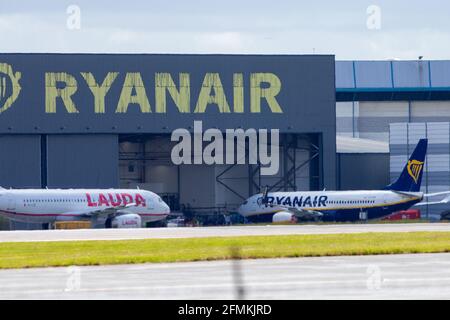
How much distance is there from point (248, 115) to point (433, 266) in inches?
2599

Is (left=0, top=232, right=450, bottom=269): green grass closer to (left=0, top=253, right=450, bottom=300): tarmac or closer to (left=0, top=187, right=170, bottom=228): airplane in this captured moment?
(left=0, top=253, right=450, bottom=300): tarmac

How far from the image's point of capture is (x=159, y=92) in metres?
95.6

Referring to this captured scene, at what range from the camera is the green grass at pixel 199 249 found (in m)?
36.8

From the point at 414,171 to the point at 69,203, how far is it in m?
27.8

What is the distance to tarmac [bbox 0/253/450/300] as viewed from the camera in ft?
78.4

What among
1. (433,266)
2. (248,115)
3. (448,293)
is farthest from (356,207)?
(448,293)

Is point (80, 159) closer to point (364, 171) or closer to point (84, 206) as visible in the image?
point (84, 206)

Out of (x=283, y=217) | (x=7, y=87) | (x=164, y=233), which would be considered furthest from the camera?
(x=283, y=217)

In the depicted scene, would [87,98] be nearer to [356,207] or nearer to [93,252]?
[356,207]

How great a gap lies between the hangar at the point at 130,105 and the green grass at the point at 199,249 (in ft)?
143

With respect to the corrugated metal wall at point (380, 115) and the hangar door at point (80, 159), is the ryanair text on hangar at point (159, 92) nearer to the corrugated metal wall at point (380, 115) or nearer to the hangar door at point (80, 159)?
the hangar door at point (80, 159)

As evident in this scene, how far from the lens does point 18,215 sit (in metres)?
86.8

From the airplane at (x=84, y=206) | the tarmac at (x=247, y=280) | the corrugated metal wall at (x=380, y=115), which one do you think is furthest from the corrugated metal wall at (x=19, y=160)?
the tarmac at (x=247, y=280)

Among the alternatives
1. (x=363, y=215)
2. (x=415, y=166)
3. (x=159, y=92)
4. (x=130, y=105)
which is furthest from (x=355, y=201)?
(x=130, y=105)
